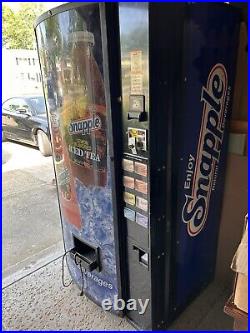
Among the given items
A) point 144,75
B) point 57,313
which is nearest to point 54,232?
point 57,313

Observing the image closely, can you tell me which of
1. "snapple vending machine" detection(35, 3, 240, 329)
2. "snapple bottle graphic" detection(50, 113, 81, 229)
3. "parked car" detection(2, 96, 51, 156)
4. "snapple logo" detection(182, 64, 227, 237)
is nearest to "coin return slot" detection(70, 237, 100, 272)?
"snapple vending machine" detection(35, 3, 240, 329)

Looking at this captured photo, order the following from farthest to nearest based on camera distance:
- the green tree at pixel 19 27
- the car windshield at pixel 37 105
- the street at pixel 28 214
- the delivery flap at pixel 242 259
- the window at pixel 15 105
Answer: the green tree at pixel 19 27, the window at pixel 15 105, the car windshield at pixel 37 105, the street at pixel 28 214, the delivery flap at pixel 242 259

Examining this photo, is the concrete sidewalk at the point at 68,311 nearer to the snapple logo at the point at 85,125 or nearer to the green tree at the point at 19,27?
the snapple logo at the point at 85,125

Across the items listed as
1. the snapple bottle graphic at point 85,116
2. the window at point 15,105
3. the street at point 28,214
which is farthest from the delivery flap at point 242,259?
the window at point 15,105

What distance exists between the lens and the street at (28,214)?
7.29 ft

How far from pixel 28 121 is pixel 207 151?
4.41 metres

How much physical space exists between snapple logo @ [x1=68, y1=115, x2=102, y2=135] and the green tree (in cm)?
1006

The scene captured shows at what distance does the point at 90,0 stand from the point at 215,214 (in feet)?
4.39

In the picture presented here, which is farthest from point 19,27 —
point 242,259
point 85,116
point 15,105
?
point 242,259

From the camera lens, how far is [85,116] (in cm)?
124

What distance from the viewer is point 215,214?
163 cm

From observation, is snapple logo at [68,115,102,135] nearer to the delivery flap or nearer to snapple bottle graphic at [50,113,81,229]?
snapple bottle graphic at [50,113,81,229]

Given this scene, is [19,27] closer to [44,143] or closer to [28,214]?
[44,143]

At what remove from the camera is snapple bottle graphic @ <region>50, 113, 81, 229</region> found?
4.89 feet
